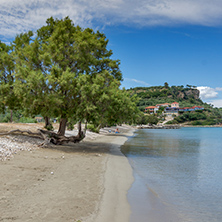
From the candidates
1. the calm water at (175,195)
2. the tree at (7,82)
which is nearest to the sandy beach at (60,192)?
the calm water at (175,195)

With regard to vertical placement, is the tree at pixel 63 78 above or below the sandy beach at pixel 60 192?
above

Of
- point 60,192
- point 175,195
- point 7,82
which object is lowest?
point 175,195

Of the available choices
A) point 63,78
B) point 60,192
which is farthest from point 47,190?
point 63,78

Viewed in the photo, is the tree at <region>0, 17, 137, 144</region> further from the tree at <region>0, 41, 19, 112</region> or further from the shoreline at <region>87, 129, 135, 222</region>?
the shoreline at <region>87, 129, 135, 222</region>

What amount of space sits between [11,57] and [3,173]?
52.5ft

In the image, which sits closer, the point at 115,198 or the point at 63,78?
the point at 115,198

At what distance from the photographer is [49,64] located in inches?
806

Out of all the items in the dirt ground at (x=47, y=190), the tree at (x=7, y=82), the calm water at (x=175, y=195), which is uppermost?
the tree at (x=7, y=82)

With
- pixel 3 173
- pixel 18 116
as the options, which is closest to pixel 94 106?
pixel 3 173

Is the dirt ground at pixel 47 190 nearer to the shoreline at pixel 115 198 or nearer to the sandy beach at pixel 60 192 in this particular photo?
the sandy beach at pixel 60 192

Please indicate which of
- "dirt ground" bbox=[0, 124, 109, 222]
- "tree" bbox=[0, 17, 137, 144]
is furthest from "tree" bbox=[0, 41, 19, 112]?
"dirt ground" bbox=[0, 124, 109, 222]

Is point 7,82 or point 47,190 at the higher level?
point 7,82

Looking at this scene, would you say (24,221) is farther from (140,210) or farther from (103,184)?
(103,184)

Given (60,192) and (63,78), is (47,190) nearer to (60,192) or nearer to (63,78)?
(60,192)
